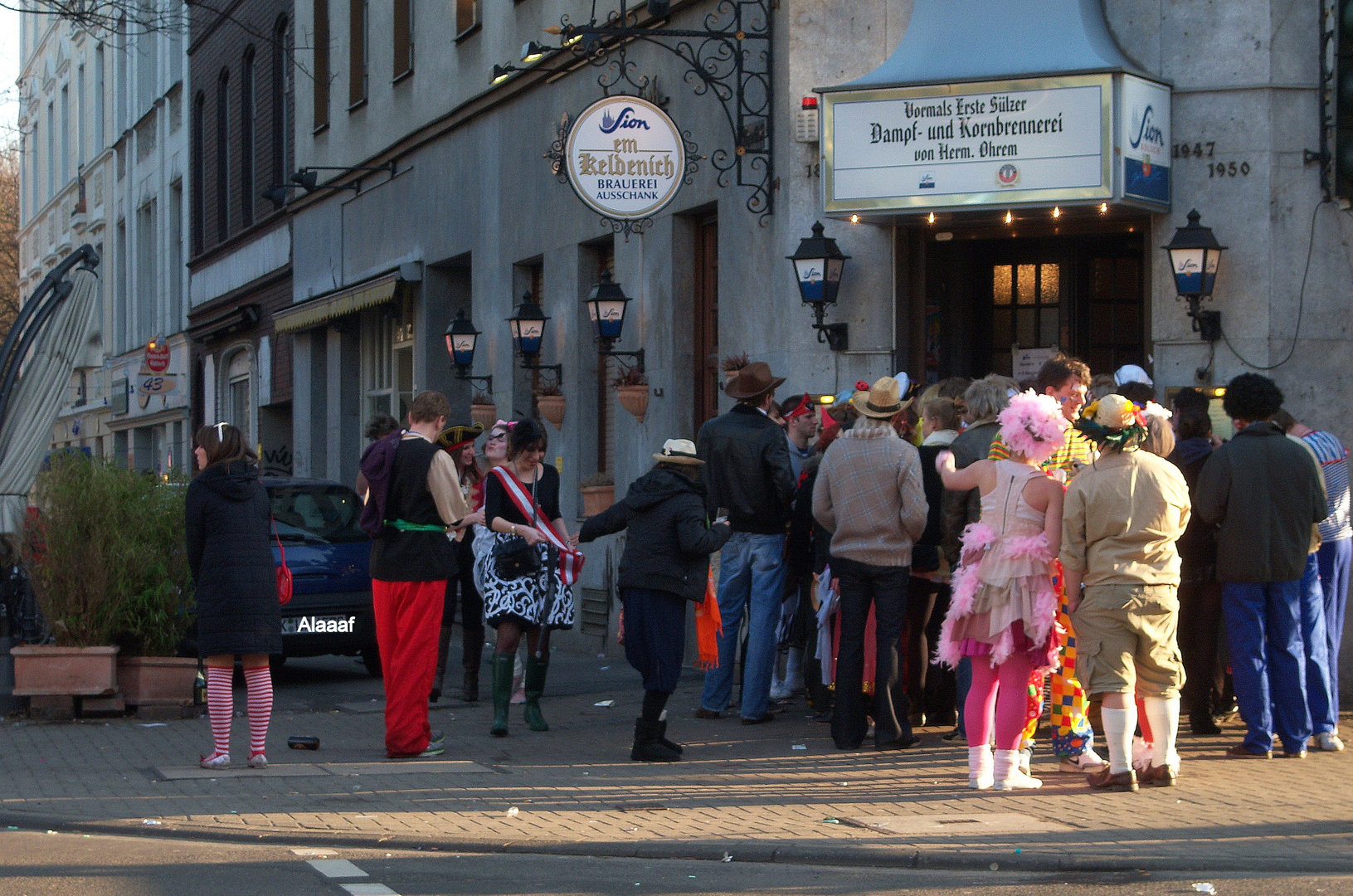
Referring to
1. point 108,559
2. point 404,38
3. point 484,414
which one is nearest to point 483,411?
point 484,414

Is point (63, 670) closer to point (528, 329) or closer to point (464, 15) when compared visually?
point (528, 329)

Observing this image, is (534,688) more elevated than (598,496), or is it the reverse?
(598,496)

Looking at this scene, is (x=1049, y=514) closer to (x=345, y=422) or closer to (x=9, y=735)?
(x=9, y=735)

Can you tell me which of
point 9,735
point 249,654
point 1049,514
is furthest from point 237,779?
point 1049,514

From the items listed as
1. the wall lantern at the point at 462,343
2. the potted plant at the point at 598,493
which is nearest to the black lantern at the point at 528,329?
the wall lantern at the point at 462,343

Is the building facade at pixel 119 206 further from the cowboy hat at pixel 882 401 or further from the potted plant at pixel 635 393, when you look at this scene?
the cowboy hat at pixel 882 401

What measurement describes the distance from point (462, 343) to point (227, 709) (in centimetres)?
948

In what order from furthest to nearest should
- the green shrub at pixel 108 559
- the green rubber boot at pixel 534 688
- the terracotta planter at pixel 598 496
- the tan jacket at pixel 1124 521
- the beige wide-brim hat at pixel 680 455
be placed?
the terracotta planter at pixel 598 496 → the green shrub at pixel 108 559 → the green rubber boot at pixel 534 688 → the beige wide-brim hat at pixel 680 455 → the tan jacket at pixel 1124 521

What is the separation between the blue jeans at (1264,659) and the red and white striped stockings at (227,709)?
17.1 ft

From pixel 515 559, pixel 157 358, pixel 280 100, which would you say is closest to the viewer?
pixel 515 559

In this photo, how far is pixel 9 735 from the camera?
402 inches

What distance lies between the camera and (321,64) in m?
24.8

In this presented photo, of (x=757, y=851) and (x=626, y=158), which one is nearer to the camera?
(x=757, y=851)

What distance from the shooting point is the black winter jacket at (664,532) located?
8.91 meters
